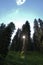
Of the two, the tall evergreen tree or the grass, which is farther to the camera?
the tall evergreen tree

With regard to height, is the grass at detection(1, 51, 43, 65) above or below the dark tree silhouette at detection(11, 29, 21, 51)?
below

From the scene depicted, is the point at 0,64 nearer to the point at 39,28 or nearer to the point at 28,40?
the point at 28,40

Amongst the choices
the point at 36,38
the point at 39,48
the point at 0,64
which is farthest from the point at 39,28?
the point at 0,64

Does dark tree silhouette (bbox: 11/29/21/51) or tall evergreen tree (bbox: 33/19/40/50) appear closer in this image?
dark tree silhouette (bbox: 11/29/21/51)

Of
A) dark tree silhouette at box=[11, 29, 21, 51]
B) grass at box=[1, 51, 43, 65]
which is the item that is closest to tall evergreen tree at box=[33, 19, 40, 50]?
dark tree silhouette at box=[11, 29, 21, 51]

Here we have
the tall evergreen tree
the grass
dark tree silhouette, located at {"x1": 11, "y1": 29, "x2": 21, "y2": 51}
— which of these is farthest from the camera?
the tall evergreen tree

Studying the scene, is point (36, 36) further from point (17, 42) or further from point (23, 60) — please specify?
point (23, 60)

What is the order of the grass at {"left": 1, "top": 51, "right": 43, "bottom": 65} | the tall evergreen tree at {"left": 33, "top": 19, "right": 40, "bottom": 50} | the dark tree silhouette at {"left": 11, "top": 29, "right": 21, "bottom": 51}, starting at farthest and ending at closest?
the tall evergreen tree at {"left": 33, "top": 19, "right": 40, "bottom": 50}
the dark tree silhouette at {"left": 11, "top": 29, "right": 21, "bottom": 51}
the grass at {"left": 1, "top": 51, "right": 43, "bottom": 65}

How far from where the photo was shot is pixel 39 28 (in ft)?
316

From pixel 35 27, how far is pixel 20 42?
16.8 m

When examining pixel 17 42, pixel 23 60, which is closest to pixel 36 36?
pixel 17 42

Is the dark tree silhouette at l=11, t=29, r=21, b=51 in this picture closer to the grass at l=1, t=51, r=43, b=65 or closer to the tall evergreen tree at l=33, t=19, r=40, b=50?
the tall evergreen tree at l=33, t=19, r=40, b=50

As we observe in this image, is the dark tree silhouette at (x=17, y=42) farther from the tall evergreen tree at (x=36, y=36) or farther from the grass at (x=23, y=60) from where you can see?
the grass at (x=23, y=60)

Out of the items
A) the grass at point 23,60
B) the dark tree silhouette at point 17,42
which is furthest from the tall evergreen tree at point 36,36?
the grass at point 23,60
